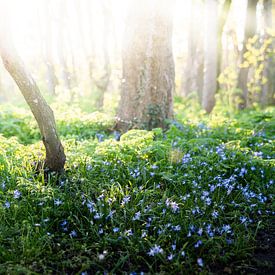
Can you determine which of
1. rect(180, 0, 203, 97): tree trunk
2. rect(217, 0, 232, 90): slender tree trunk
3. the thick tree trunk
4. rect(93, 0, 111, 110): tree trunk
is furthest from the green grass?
rect(180, 0, 203, 97): tree trunk

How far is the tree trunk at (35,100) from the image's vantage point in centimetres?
350

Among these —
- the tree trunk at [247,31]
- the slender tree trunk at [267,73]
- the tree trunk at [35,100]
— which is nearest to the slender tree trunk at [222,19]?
the tree trunk at [247,31]

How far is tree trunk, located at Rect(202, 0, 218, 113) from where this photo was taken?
11.1m

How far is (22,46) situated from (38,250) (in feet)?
74.3

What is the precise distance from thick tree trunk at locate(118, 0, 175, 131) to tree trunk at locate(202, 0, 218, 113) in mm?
4773

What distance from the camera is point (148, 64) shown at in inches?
264

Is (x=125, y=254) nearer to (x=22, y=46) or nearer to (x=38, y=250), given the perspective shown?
(x=38, y=250)

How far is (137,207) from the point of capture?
3.46 metres

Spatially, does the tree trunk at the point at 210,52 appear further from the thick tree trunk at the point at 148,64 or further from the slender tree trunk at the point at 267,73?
the thick tree trunk at the point at 148,64

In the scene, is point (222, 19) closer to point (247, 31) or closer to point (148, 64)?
point (247, 31)

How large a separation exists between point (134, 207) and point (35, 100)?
1517 millimetres

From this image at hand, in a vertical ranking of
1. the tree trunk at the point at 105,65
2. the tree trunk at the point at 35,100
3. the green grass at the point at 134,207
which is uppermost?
the tree trunk at the point at 105,65

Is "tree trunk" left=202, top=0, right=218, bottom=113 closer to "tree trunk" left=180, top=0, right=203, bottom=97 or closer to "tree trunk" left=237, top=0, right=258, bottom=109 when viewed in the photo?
"tree trunk" left=237, top=0, right=258, bottom=109

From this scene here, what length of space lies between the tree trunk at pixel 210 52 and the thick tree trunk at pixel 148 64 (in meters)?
4.77
